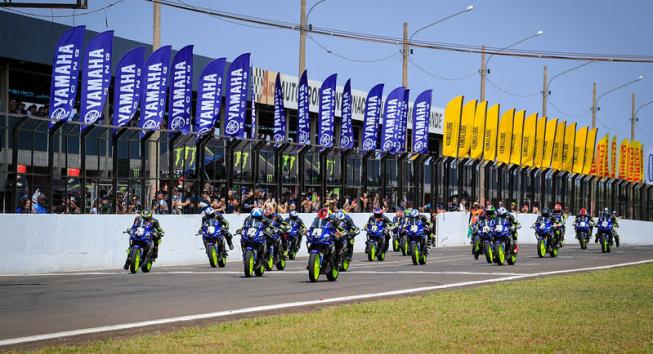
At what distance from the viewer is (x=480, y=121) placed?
5662cm

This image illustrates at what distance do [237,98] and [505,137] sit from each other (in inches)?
1019

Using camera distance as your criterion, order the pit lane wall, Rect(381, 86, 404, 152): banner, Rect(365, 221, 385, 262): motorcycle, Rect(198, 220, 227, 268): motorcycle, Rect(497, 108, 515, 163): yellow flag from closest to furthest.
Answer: the pit lane wall
Rect(198, 220, 227, 268): motorcycle
Rect(365, 221, 385, 262): motorcycle
Rect(381, 86, 404, 152): banner
Rect(497, 108, 515, 163): yellow flag

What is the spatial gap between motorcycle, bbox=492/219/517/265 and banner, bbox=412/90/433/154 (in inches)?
762

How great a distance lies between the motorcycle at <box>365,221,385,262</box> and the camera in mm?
33750

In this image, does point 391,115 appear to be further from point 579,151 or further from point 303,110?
point 579,151

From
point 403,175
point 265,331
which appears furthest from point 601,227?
point 265,331

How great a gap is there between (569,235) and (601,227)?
67.4 ft

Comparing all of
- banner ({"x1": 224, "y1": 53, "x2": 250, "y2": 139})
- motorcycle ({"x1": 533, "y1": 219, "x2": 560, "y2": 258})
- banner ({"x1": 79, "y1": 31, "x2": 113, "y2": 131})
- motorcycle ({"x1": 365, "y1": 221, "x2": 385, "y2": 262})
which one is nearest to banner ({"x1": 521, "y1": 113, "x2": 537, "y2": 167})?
motorcycle ({"x1": 533, "y1": 219, "x2": 560, "y2": 258})

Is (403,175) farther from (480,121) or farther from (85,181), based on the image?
(85,181)

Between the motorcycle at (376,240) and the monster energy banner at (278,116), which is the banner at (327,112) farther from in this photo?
the motorcycle at (376,240)

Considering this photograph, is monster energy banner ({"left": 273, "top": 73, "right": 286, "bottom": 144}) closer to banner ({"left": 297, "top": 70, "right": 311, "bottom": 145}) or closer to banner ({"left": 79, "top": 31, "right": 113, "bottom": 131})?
banner ({"left": 297, "top": 70, "right": 311, "bottom": 145})

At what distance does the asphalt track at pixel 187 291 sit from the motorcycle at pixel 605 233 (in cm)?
1185

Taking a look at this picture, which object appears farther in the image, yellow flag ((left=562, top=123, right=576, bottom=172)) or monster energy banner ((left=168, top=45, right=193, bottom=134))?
yellow flag ((left=562, top=123, right=576, bottom=172))

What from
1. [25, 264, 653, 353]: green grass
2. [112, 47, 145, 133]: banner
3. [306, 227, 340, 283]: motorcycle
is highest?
[112, 47, 145, 133]: banner
